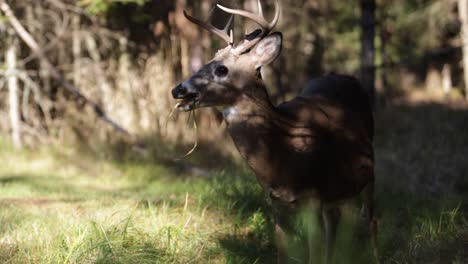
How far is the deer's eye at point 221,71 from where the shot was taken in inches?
152

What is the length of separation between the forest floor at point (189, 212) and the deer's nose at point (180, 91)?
1210 mm

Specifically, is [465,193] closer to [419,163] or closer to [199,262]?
[419,163]

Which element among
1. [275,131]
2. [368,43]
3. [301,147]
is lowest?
[301,147]

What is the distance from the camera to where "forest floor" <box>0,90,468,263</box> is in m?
4.20

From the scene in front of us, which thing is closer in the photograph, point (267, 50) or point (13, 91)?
point (267, 50)

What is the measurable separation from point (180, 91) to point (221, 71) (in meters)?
0.35

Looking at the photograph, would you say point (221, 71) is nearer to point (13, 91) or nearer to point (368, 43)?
point (368, 43)

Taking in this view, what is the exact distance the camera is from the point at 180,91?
3.71m

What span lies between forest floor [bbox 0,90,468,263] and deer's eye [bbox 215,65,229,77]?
4.10 feet

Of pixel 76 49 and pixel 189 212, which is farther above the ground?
pixel 76 49

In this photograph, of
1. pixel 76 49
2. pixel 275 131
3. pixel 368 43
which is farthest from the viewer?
pixel 76 49

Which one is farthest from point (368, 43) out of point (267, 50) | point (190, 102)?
point (190, 102)

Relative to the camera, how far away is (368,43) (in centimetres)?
882

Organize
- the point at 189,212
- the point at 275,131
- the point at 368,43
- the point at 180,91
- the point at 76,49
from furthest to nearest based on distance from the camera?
the point at 76,49, the point at 368,43, the point at 189,212, the point at 275,131, the point at 180,91
